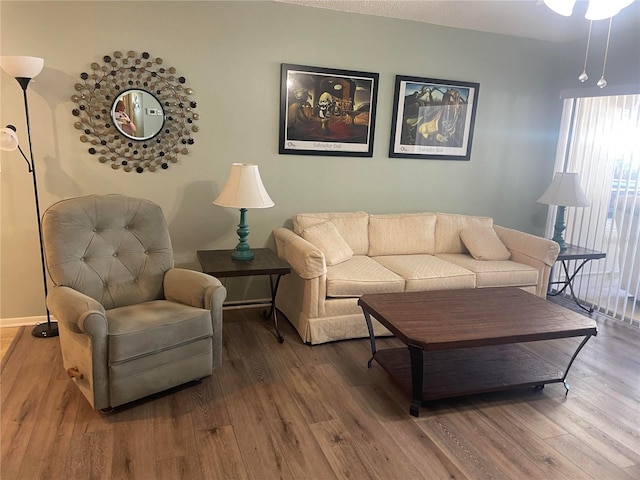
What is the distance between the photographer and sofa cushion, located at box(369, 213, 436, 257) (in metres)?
3.97

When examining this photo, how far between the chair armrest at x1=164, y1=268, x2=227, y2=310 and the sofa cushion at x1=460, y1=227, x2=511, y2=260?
7.53 ft

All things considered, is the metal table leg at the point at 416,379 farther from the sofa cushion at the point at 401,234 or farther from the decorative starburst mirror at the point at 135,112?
the decorative starburst mirror at the point at 135,112

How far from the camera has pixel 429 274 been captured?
3479mm

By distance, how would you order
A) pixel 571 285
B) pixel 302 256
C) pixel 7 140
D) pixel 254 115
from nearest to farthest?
pixel 7 140 → pixel 302 256 → pixel 254 115 → pixel 571 285

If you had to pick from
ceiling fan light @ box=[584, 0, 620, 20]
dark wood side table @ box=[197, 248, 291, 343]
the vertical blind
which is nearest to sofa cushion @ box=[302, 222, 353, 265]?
dark wood side table @ box=[197, 248, 291, 343]

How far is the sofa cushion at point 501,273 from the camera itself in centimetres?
364

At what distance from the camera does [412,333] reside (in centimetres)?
238

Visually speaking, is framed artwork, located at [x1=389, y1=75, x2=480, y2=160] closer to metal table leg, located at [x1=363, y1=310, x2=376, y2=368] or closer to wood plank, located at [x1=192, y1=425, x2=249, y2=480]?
metal table leg, located at [x1=363, y1=310, x2=376, y2=368]

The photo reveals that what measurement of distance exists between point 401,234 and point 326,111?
1.22m

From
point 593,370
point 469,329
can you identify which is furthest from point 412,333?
Result: point 593,370

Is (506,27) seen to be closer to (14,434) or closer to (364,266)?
(364,266)

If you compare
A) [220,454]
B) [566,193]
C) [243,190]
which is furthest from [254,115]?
[566,193]

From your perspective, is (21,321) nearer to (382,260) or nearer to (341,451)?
(341,451)

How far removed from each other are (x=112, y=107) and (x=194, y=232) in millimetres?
1075
